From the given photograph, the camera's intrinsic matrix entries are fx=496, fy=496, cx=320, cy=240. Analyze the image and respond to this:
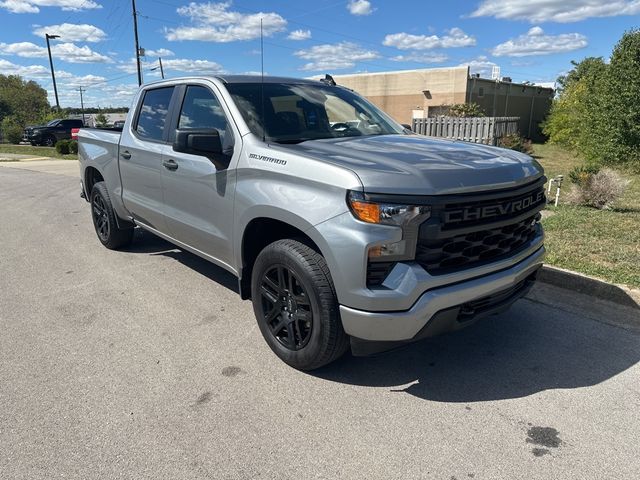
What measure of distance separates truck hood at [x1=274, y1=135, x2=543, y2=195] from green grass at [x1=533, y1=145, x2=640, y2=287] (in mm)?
1845

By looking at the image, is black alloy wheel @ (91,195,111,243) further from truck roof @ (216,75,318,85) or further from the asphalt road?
truck roof @ (216,75,318,85)

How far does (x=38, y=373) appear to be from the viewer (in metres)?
3.35

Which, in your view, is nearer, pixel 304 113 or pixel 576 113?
pixel 304 113

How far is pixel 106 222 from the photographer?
618cm

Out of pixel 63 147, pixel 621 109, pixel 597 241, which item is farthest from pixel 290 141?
pixel 63 147

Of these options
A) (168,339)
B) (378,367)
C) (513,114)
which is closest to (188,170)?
(168,339)

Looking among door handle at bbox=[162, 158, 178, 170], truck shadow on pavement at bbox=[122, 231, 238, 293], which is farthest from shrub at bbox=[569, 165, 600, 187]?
door handle at bbox=[162, 158, 178, 170]

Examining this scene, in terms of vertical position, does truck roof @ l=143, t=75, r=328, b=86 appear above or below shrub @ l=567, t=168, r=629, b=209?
above

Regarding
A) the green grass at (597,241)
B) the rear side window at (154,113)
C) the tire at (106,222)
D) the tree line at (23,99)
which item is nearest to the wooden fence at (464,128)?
the green grass at (597,241)

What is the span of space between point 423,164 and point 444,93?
3018 cm

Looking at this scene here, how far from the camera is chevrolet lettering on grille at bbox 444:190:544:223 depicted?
279cm

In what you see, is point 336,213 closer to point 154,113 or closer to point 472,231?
point 472,231

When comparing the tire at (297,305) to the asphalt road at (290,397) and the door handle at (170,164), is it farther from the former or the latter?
the door handle at (170,164)

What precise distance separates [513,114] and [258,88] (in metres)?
35.4
